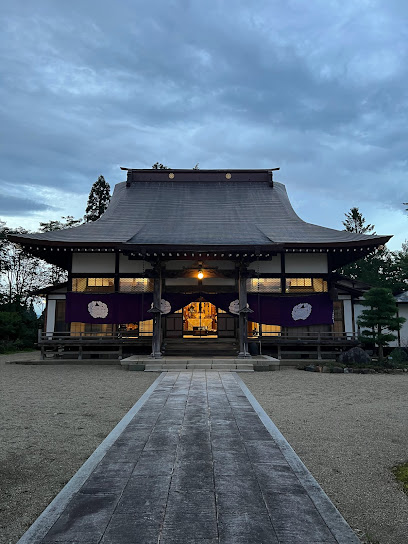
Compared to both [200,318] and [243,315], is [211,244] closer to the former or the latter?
[243,315]

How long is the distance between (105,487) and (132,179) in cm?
2036

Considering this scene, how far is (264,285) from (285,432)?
1123 cm

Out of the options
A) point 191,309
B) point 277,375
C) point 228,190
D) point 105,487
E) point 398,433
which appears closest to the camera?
point 105,487

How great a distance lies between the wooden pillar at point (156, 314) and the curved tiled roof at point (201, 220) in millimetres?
1468

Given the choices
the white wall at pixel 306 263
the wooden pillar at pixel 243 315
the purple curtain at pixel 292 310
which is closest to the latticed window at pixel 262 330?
the purple curtain at pixel 292 310

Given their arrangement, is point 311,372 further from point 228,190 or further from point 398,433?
point 228,190

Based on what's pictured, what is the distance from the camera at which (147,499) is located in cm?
330

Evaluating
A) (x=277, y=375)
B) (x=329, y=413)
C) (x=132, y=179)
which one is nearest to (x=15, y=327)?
(x=132, y=179)

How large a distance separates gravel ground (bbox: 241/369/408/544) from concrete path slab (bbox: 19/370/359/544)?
29 cm

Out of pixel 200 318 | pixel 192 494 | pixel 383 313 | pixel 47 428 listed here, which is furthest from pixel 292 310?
pixel 192 494

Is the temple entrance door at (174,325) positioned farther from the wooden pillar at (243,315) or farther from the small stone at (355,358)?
the small stone at (355,358)

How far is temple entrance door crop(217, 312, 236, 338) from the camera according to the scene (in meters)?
17.3

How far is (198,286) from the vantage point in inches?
629

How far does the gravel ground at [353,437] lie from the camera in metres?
3.35
